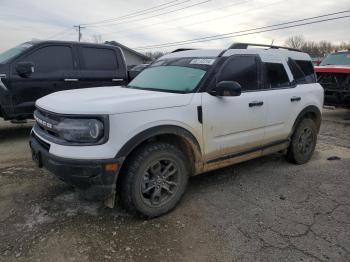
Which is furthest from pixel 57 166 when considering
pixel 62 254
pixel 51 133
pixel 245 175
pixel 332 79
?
pixel 332 79

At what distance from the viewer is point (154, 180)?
3400mm

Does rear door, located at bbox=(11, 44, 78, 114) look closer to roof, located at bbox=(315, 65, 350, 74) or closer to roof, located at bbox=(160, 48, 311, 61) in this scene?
roof, located at bbox=(160, 48, 311, 61)

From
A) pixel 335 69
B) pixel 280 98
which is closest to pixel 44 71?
pixel 280 98

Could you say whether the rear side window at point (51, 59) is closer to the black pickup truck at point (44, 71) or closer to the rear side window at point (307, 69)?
the black pickup truck at point (44, 71)

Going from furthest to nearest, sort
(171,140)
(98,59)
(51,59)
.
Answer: (98,59)
(51,59)
(171,140)

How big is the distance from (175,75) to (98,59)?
3587 millimetres

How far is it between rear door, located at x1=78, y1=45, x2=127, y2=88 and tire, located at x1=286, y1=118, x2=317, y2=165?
4.03 meters

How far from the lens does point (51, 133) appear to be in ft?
10.8

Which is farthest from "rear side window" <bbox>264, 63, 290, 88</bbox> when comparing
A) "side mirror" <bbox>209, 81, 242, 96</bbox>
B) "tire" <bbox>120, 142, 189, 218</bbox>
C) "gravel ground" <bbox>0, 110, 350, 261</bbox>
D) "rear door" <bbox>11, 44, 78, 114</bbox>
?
"rear door" <bbox>11, 44, 78, 114</bbox>

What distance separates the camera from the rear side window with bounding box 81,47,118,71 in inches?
274

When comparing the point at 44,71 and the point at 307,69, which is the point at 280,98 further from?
the point at 44,71

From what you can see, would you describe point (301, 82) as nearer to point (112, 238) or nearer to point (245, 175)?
point (245, 175)

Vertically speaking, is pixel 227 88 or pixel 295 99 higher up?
pixel 227 88

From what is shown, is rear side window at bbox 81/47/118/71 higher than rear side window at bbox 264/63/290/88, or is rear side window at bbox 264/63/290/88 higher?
rear side window at bbox 81/47/118/71
